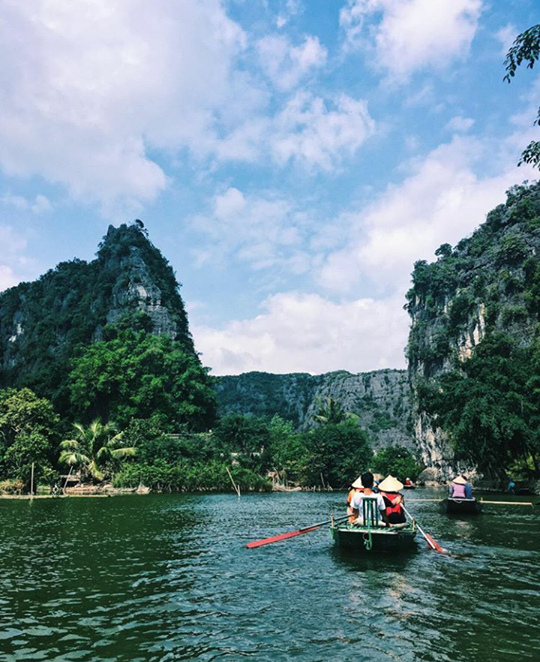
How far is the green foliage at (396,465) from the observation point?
70.1m

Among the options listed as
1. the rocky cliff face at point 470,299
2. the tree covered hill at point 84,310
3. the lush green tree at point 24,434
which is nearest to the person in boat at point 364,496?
the rocky cliff face at point 470,299

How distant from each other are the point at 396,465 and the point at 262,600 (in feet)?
216

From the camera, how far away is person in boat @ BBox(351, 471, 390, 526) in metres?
13.7

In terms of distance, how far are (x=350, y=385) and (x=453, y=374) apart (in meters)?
89.4

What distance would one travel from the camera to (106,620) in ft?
26.0

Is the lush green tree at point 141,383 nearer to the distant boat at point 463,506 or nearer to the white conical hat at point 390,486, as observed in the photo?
the distant boat at point 463,506

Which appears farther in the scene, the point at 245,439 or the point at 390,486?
the point at 245,439

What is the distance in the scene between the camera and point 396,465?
71188 millimetres

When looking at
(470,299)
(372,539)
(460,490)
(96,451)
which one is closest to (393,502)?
(372,539)

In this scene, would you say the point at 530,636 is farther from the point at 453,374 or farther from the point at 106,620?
the point at 453,374

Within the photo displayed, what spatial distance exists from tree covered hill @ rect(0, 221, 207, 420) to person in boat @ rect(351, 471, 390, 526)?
182 ft

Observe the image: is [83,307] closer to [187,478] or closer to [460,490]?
[187,478]

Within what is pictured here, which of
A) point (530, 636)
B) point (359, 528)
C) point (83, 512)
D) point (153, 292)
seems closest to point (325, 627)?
point (530, 636)

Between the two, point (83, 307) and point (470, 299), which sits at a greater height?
point (83, 307)
